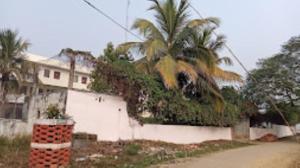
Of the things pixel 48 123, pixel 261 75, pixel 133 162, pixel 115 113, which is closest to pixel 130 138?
pixel 115 113

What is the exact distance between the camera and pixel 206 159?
1349cm

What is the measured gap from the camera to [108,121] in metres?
16.7

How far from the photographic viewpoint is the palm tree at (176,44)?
20.3 meters

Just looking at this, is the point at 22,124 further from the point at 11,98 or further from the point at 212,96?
the point at 212,96

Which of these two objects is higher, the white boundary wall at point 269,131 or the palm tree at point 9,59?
the palm tree at point 9,59

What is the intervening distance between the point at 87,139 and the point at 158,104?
480 cm

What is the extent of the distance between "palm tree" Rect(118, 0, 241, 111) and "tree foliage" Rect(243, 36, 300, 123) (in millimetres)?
9010

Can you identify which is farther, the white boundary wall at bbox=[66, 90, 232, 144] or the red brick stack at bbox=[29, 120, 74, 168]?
the white boundary wall at bbox=[66, 90, 232, 144]

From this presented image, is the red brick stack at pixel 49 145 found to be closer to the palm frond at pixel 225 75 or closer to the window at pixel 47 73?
the palm frond at pixel 225 75

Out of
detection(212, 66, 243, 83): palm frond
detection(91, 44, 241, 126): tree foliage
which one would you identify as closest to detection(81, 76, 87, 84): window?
detection(212, 66, 243, 83): palm frond

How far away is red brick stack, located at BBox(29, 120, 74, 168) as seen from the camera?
9930mm

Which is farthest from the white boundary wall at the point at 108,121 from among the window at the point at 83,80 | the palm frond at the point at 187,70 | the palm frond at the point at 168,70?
the window at the point at 83,80

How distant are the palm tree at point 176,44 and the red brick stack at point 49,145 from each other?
10.2 meters

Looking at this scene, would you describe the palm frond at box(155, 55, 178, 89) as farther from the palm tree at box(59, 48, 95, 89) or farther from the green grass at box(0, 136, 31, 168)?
the green grass at box(0, 136, 31, 168)
